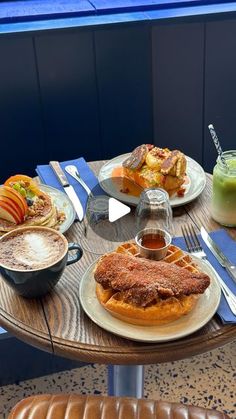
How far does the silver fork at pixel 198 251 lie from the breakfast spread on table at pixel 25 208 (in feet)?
0.92

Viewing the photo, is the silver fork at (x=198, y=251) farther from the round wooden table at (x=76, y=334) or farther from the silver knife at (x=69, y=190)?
the silver knife at (x=69, y=190)

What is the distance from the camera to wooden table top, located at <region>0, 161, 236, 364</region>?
103cm

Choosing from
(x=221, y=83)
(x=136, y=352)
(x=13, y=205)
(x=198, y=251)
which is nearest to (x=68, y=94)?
(x=221, y=83)

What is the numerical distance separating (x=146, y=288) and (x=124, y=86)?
1.35 metres

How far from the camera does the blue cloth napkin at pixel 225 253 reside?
1.09 metres

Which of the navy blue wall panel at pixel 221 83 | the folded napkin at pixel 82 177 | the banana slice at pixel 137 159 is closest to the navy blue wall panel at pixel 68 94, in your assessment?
the navy blue wall panel at pixel 221 83

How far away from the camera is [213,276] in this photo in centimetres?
117

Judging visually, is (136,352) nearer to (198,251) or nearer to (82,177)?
(198,251)

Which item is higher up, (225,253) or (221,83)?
(225,253)

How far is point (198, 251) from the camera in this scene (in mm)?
1263

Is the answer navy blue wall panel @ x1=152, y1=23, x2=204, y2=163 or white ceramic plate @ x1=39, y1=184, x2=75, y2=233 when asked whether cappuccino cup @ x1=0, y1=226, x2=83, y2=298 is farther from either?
navy blue wall panel @ x1=152, y1=23, x2=204, y2=163

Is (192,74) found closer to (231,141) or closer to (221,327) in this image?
(231,141)

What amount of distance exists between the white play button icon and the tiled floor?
0.76 metres

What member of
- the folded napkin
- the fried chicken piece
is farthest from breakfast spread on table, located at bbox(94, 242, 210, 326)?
the folded napkin
